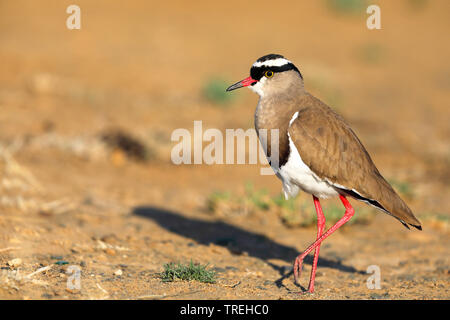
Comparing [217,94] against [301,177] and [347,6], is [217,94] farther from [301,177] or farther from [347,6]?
[347,6]

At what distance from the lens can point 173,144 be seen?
347 inches

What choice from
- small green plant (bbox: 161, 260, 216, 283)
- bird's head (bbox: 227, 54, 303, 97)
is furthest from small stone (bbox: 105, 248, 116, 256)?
bird's head (bbox: 227, 54, 303, 97)

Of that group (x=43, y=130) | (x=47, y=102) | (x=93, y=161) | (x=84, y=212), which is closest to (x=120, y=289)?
(x=84, y=212)

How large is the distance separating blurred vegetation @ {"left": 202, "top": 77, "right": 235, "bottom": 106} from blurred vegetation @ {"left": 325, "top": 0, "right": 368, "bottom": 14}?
9.58m

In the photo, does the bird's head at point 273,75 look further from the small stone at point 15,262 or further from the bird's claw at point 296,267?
the small stone at point 15,262

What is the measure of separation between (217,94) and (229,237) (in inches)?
205

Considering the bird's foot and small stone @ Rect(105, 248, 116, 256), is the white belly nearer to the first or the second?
the bird's foot

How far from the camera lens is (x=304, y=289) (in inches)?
187

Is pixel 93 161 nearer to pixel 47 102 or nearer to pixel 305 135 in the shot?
pixel 47 102

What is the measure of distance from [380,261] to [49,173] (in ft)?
14.9

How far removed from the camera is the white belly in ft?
15.4

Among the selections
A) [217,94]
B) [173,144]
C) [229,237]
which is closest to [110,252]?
[229,237]

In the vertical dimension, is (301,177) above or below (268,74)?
below

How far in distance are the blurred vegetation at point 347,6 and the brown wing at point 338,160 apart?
15.3 meters
